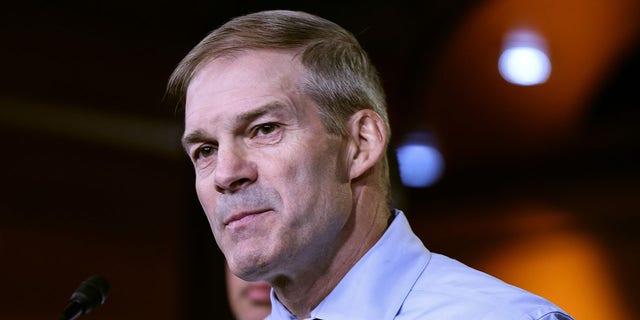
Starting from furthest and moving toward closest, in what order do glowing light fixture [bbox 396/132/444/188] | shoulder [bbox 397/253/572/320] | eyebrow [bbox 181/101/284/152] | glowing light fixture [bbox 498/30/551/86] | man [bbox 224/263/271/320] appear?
glowing light fixture [bbox 396/132/444/188] → glowing light fixture [bbox 498/30/551/86] → man [bbox 224/263/271/320] → eyebrow [bbox 181/101/284/152] → shoulder [bbox 397/253/572/320]

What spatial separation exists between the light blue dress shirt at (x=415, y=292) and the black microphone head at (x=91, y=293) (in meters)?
0.27

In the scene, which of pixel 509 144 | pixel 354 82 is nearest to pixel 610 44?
pixel 509 144

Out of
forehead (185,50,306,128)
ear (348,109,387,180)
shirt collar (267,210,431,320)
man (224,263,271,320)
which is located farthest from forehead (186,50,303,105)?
man (224,263,271,320)

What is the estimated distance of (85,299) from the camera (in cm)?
136

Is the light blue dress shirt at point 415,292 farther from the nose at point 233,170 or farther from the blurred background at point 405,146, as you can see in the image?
the blurred background at point 405,146

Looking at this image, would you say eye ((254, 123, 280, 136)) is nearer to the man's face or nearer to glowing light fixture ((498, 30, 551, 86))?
the man's face

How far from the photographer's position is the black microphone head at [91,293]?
1.36 meters

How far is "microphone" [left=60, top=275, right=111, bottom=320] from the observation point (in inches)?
52.9

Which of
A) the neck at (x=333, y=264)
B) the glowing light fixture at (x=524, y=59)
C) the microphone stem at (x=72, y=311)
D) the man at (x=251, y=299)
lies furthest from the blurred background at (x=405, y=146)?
the microphone stem at (x=72, y=311)

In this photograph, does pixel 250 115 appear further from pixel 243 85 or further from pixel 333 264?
pixel 333 264

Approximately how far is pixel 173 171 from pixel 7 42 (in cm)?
89

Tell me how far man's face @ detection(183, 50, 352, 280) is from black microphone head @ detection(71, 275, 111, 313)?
9.1 inches

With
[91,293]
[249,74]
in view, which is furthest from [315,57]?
[91,293]

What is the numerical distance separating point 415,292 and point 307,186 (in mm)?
210
